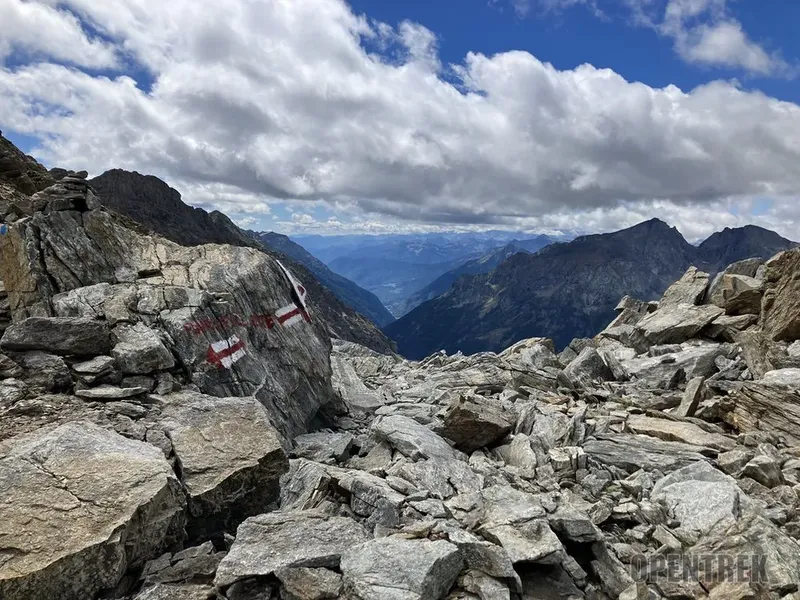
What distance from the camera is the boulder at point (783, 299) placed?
2870 centimetres

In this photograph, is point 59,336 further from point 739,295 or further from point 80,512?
point 739,295

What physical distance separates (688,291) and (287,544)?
47270mm

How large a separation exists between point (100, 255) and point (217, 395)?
9390mm

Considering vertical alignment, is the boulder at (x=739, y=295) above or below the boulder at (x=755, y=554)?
above

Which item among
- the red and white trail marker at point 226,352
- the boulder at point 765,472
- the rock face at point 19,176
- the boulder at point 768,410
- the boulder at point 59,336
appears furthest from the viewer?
the rock face at point 19,176

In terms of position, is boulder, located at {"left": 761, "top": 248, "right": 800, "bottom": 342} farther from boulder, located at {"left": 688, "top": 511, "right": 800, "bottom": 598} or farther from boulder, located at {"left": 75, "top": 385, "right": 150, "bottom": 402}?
boulder, located at {"left": 75, "top": 385, "right": 150, "bottom": 402}

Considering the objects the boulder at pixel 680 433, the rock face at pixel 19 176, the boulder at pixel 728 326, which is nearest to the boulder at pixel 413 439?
the boulder at pixel 680 433

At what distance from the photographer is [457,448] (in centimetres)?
1972

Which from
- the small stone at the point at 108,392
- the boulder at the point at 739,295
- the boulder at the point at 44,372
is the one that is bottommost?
the small stone at the point at 108,392

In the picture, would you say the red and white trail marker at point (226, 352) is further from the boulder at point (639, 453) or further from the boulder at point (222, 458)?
the boulder at point (639, 453)

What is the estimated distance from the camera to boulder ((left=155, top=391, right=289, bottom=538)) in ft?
38.2

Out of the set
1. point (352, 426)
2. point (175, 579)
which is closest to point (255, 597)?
point (175, 579)

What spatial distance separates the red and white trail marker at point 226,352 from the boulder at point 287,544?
818 cm

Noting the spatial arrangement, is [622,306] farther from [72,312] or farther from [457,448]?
[72,312]
